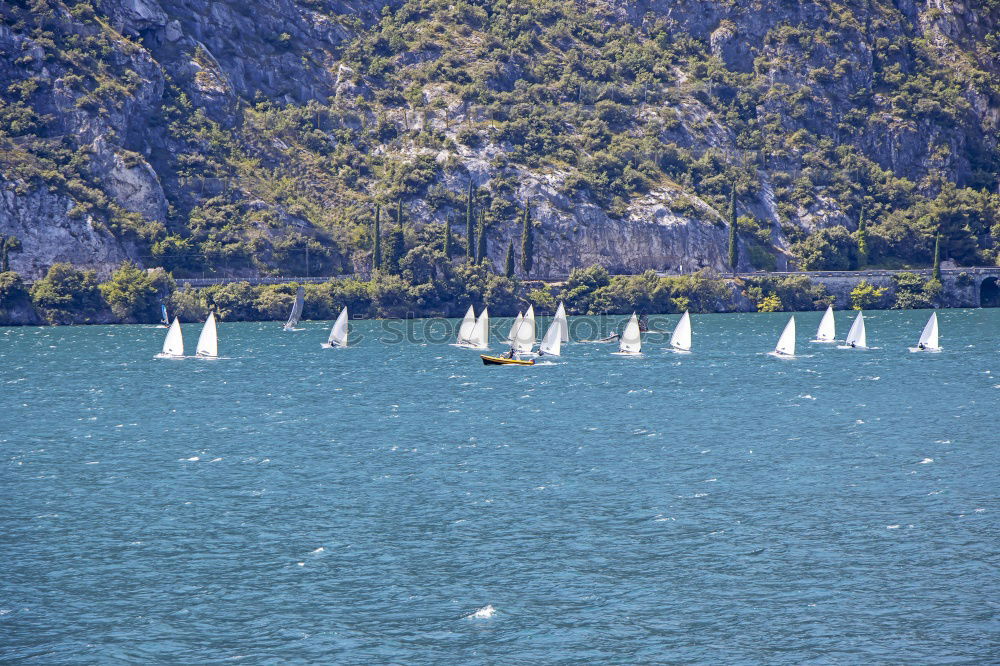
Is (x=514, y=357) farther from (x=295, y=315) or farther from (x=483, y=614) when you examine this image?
(x=483, y=614)

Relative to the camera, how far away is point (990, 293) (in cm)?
19750

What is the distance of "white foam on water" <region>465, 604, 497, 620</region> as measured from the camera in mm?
37031

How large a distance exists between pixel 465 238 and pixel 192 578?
147 meters

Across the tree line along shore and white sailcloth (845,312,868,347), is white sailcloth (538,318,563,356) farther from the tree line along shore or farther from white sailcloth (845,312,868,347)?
the tree line along shore

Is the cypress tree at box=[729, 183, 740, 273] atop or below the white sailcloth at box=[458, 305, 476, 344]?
atop

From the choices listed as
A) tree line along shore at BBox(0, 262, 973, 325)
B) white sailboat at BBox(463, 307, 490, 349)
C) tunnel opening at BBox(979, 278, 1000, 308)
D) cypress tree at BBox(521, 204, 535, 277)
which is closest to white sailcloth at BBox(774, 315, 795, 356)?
white sailboat at BBox(463, 307, 490, 349)

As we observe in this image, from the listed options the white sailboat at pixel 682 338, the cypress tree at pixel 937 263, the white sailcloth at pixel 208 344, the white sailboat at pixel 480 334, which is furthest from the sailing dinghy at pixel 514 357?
the cypress tree at pixel 937 263

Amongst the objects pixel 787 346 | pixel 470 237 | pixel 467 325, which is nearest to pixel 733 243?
pixel 470 237

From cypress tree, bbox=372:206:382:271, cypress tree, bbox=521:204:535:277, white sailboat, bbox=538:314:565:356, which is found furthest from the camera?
cypress tree, bbox=521:204:535:277

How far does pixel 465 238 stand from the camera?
186 meters

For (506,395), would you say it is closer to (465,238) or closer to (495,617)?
(495,617)

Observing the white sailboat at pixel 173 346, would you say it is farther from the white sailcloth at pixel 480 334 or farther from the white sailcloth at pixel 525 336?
the white sailcloth at pixel 525 336

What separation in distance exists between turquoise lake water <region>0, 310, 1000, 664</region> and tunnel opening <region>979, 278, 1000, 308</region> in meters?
110

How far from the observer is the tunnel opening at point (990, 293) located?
196500mm
